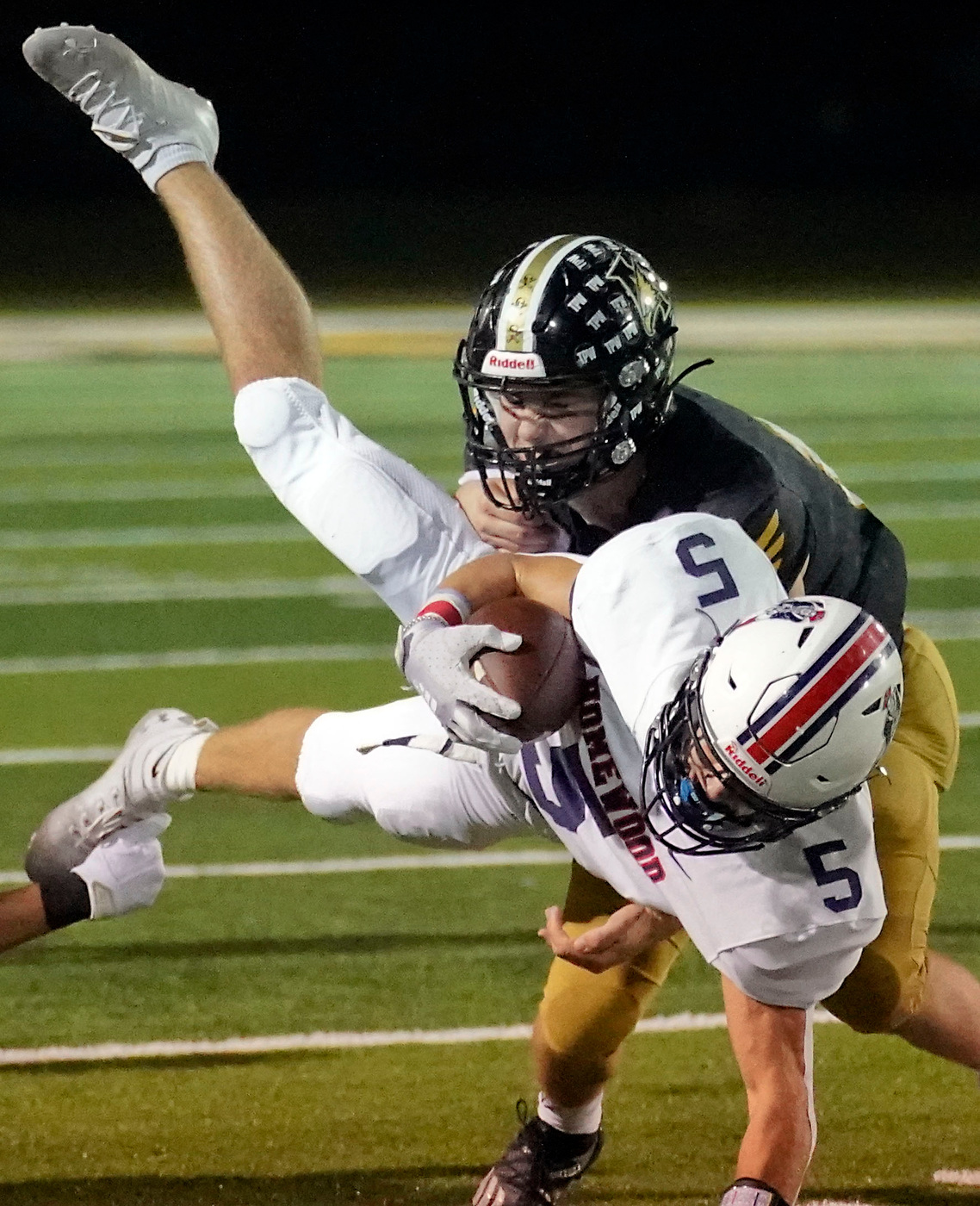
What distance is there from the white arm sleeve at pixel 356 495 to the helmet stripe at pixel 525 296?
27 centimetres

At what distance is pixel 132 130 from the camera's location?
3.56 meters

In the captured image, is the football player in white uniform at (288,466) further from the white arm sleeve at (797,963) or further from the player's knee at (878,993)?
the white arm sleeve at (797,963)

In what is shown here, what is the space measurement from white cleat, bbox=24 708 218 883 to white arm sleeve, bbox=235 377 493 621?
18.8 inches

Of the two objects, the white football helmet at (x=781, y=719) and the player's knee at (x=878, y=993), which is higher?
the white football helmet at (x=781, y=719)

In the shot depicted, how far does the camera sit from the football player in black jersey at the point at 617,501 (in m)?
2.98

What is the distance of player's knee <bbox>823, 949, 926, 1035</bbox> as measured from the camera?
2820mm

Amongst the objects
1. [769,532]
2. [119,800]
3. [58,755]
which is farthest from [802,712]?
[58,755]

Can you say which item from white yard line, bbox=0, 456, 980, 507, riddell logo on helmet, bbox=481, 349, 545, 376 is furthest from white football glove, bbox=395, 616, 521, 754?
white yard line, bbox=0, 456, 980, 507

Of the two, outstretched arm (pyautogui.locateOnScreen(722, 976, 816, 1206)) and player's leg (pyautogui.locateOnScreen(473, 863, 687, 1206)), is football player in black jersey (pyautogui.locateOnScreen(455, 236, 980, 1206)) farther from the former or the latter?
outstretched arm (pyautogui.locateOnScreen(722, 976, 816, 1206))

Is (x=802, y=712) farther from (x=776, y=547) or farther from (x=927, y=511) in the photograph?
(x=927, y=511)

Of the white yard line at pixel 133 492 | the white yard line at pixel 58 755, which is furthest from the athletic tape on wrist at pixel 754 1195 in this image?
the white yard line at pixel 133 492

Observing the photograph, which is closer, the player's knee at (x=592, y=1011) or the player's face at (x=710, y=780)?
the player's face at (x=710, y=780)

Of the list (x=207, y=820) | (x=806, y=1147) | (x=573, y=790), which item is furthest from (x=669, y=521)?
(x=207, y=820)

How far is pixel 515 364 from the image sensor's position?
302cm
